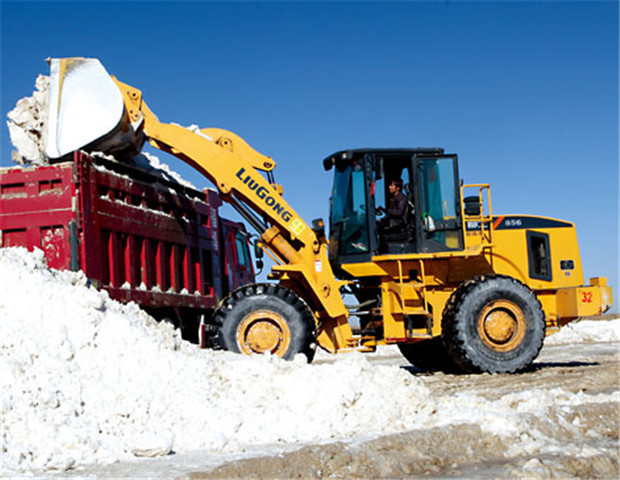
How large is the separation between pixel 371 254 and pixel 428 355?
2.40m

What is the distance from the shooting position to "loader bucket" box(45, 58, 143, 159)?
379 inches

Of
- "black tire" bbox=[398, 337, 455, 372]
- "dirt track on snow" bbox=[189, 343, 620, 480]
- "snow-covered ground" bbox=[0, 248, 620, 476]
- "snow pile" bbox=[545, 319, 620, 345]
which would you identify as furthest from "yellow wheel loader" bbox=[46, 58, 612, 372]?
"snow pile" bbox=[545, 319, 620, 345]

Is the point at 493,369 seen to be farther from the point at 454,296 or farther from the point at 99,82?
the point at 99,82

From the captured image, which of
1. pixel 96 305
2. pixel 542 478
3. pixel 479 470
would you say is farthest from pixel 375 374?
pixel 96 305

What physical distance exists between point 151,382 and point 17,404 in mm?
1197

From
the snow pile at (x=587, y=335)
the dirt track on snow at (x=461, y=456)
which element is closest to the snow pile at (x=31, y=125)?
the dirt track on snow at (x=461, y=456)

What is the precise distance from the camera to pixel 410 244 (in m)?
10.2

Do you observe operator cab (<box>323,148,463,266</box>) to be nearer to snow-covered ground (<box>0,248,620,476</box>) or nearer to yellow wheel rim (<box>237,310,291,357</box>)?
yellow wheel rim (<box>237,310,291,357</box>)

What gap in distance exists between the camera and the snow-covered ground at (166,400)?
216 inches

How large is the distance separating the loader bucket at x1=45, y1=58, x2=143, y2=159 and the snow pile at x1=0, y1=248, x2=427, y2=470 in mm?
2559

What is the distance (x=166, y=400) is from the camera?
6.25 m

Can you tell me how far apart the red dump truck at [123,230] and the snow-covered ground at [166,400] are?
1439mm

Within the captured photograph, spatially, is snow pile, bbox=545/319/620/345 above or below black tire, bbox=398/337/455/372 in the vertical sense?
below

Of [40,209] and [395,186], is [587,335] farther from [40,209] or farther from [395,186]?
[40,209]
